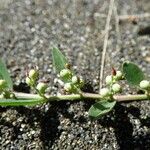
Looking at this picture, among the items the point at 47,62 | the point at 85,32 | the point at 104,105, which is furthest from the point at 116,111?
the point at 85,32

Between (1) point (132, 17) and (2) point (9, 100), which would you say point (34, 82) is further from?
(1) point (132, 17)

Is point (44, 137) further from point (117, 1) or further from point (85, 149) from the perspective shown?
point (117, 1)

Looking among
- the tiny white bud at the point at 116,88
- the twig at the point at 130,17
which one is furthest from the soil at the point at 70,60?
the tiny white bud at the point at 116,88

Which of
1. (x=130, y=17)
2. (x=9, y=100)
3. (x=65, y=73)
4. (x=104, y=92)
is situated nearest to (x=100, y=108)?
(x=104, y=92)

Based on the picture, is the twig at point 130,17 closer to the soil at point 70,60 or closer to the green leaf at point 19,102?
the soil at point 70,60

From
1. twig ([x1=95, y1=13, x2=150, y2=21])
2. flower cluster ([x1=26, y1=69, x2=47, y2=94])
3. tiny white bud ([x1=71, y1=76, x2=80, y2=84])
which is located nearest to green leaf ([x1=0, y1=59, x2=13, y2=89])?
flower cluster ([x1=26, y1=69, x2=47, y2=94])

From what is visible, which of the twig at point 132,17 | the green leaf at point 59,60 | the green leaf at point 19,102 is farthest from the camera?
the twig at point 132,17
